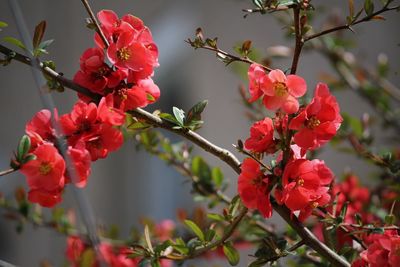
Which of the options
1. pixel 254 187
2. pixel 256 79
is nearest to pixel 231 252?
pixel 254 187

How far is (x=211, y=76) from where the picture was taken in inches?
100

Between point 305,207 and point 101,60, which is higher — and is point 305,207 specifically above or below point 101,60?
below

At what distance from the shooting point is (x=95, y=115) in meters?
0.62

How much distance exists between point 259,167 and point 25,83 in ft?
5.60

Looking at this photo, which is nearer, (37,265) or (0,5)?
(0,5)

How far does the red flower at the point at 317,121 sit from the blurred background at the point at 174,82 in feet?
5.24

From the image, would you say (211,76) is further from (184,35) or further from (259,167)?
(259,167)

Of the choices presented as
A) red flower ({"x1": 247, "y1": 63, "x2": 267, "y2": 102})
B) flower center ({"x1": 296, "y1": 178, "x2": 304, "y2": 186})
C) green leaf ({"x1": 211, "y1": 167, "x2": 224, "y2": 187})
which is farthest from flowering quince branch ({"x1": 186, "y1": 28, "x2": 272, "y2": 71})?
green leaf ({"x1": 211, "y1": 167, "x2": 224, "y2": 187})

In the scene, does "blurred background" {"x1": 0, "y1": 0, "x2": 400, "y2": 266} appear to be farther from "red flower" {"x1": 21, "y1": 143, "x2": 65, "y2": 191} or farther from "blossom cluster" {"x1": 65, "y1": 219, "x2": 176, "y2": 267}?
"red flower" {"x1": 21, "y1": 143, "x2": 65, "y2": 191}

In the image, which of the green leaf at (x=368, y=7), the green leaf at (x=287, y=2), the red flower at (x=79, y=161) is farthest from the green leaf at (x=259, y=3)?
the red flower at (x=79, y=161)

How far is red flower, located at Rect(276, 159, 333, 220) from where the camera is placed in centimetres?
62

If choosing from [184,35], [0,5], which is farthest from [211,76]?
[0,5]

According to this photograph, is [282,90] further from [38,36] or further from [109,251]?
[109,251]

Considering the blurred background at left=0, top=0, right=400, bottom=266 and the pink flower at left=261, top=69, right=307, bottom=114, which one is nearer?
the pink flower at left=261, top=69, right=307, bottom=114
